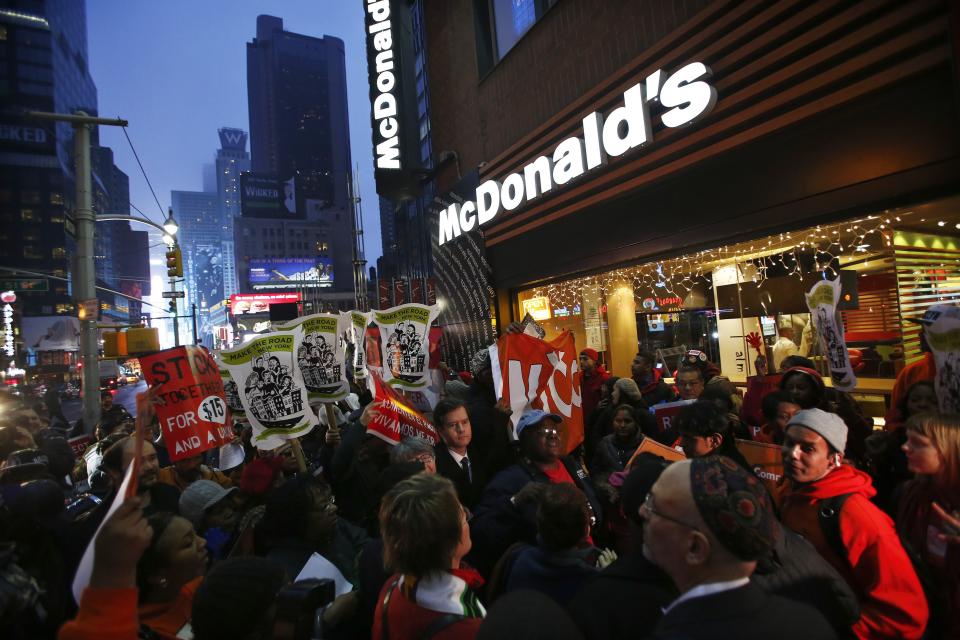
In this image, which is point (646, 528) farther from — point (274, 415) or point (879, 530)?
point (274, 415)

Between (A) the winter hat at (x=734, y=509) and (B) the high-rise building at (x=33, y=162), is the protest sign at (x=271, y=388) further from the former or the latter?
(B) the high-rise building at (x=33, y=162)

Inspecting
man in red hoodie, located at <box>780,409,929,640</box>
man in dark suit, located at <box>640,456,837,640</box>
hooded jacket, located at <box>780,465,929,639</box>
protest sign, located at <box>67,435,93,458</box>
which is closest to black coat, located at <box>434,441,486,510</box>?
man in red hoodie, located at <box>780,409,929,640</box>

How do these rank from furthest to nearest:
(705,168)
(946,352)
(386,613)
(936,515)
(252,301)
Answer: (252,301) → (705,168) → (946,352) → (936,515) → (386,613)

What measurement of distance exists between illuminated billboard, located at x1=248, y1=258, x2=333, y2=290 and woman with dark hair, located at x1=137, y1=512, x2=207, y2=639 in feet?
284

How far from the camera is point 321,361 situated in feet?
20.1

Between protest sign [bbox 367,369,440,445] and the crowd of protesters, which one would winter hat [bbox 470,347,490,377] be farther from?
the crowd of protesters

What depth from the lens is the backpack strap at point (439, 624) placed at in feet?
6.59

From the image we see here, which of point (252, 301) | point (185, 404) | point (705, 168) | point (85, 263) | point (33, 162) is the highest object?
point (33, 162)

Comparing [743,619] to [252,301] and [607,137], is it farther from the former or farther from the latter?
[252,301]

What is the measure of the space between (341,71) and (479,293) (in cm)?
20963

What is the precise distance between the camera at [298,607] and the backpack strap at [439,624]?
1.92ft

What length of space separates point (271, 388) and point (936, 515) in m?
5.24

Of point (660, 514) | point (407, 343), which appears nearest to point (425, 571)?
point (660, 514)

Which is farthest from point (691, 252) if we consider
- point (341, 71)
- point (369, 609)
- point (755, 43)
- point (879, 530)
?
point (341, 71)
